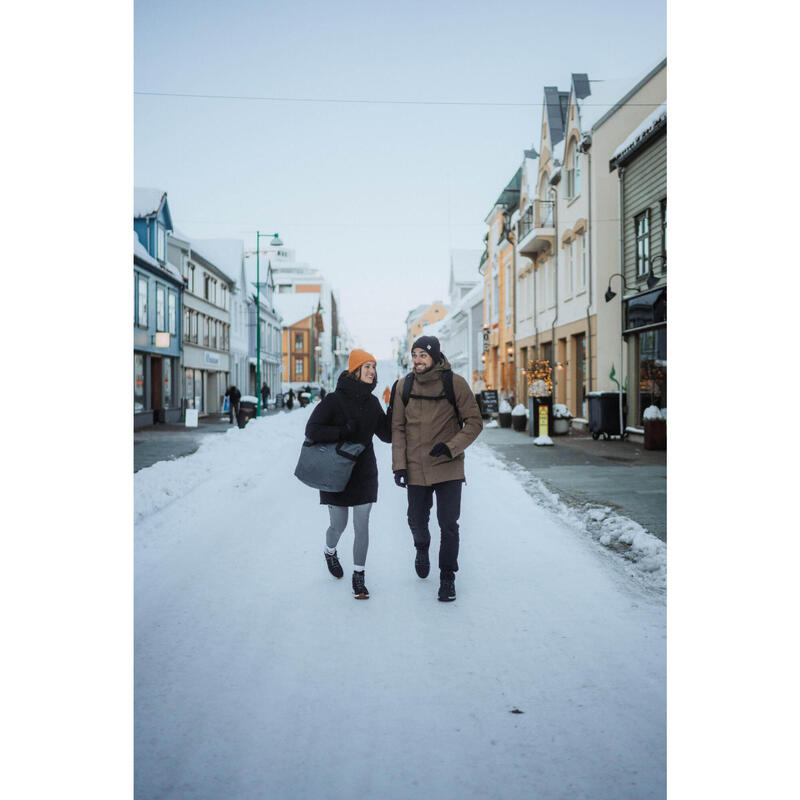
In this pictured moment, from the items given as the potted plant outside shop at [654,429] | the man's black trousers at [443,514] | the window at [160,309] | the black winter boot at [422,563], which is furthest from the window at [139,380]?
the man's black trousers at [443,514]

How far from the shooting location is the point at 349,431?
5191 millimetres

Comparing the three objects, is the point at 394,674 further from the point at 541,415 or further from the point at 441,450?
the point at 541,415

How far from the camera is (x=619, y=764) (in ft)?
9.76

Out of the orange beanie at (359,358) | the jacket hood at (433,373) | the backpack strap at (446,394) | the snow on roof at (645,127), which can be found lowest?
the backpack strap at (446,394)

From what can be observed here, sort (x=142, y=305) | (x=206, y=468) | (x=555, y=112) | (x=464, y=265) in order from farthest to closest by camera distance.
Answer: (x=464, y=265) → (x=142, y=305) → (x=555, y=112) → (x=206, y=468)

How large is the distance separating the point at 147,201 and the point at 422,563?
2682cm

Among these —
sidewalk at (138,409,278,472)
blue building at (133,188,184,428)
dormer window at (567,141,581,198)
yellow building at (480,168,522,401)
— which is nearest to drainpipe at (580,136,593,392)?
dormer window at (567,141,581,198)

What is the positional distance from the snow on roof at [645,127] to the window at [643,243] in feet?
5.16

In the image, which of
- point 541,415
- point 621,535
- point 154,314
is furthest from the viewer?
point 154,314

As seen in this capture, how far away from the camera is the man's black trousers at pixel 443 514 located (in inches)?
200

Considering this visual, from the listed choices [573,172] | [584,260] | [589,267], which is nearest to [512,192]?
[573,172]

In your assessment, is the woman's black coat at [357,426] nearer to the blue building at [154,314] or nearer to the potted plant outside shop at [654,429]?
the potted plant outside shop at [654,429]
